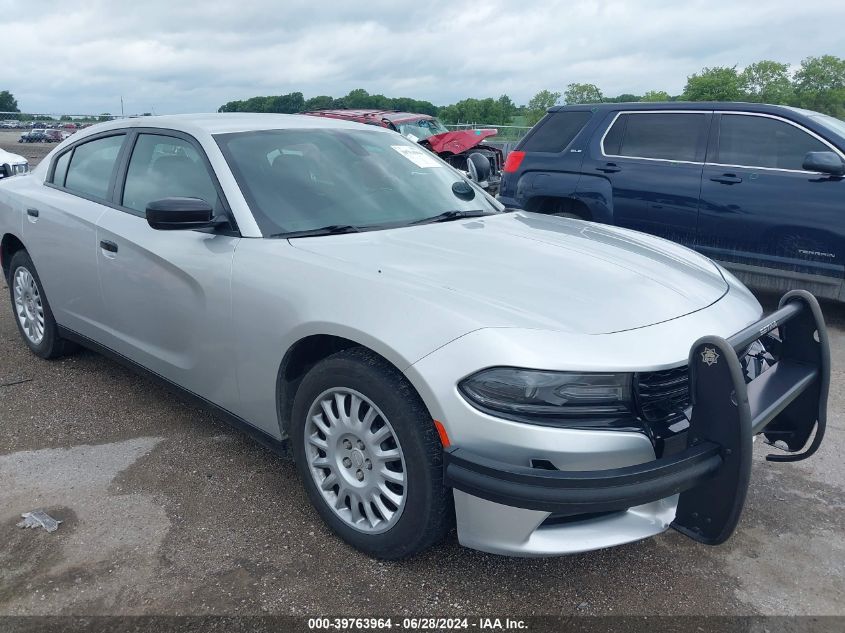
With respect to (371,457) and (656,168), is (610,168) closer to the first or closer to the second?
(656,168)

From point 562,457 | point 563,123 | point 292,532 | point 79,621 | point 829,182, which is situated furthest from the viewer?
point 563,123

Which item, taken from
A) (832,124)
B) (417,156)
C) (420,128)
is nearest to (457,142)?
(420,128)

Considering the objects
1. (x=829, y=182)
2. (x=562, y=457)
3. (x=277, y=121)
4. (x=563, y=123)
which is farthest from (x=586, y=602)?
(x=563, y=123)

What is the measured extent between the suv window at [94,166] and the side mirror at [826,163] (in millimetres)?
4812

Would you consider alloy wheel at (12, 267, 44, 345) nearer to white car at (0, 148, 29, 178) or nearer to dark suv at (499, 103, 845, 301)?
dark suv at (499, 103, 845, 301)

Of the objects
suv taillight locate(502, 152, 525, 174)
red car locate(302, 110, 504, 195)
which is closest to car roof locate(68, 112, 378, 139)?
suv taillight locate(502, 152, 525, 174)

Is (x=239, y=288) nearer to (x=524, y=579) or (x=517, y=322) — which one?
(x=517, y=322)

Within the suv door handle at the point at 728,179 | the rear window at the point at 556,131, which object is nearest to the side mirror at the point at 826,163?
the suv door handle at the point at 728,179

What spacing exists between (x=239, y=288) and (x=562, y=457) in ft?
4.80

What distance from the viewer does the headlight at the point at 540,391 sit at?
2162 millimetres

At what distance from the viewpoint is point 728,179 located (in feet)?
19.6

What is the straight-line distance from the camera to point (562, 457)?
2.12m

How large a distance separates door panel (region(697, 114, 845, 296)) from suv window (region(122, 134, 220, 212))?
4.34 m

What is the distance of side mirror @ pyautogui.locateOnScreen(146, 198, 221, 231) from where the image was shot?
9.48 feet
